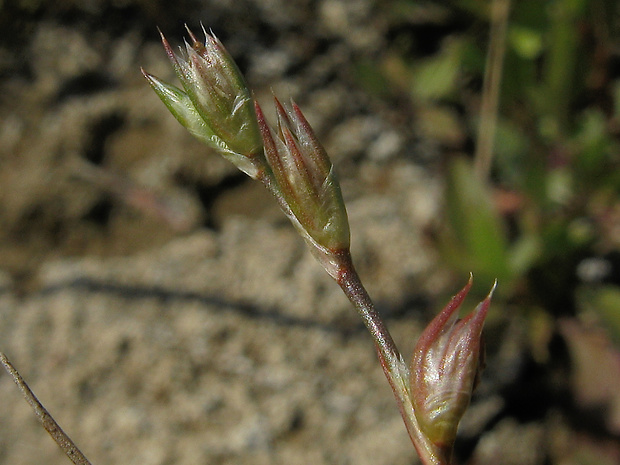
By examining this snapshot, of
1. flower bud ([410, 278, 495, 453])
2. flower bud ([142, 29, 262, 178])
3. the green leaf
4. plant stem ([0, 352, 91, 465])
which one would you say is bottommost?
Answer: the green leaf

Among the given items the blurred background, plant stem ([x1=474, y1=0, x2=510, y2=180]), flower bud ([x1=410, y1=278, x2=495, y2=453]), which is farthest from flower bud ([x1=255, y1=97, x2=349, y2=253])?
plant stem ([x1=474, y1=0, x2=510, y2=180])

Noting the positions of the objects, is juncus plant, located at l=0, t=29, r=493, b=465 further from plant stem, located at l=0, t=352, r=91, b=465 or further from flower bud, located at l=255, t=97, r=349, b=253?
plant stem, located at l=0, t=352, r=91, b=465

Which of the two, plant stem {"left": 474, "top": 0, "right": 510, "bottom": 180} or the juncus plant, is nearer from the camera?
the juncus plant

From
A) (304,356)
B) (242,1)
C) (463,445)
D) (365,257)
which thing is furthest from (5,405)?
(242,1)

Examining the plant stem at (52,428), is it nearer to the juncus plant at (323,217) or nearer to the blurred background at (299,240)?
the juncus plant at (323,217)

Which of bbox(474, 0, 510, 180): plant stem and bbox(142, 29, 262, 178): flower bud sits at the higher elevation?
bbox(142, 29, 262, 178): flower bud

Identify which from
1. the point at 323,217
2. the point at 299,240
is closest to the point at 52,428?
the point at 323,217

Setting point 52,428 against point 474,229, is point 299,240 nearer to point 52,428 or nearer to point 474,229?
point 474,229
